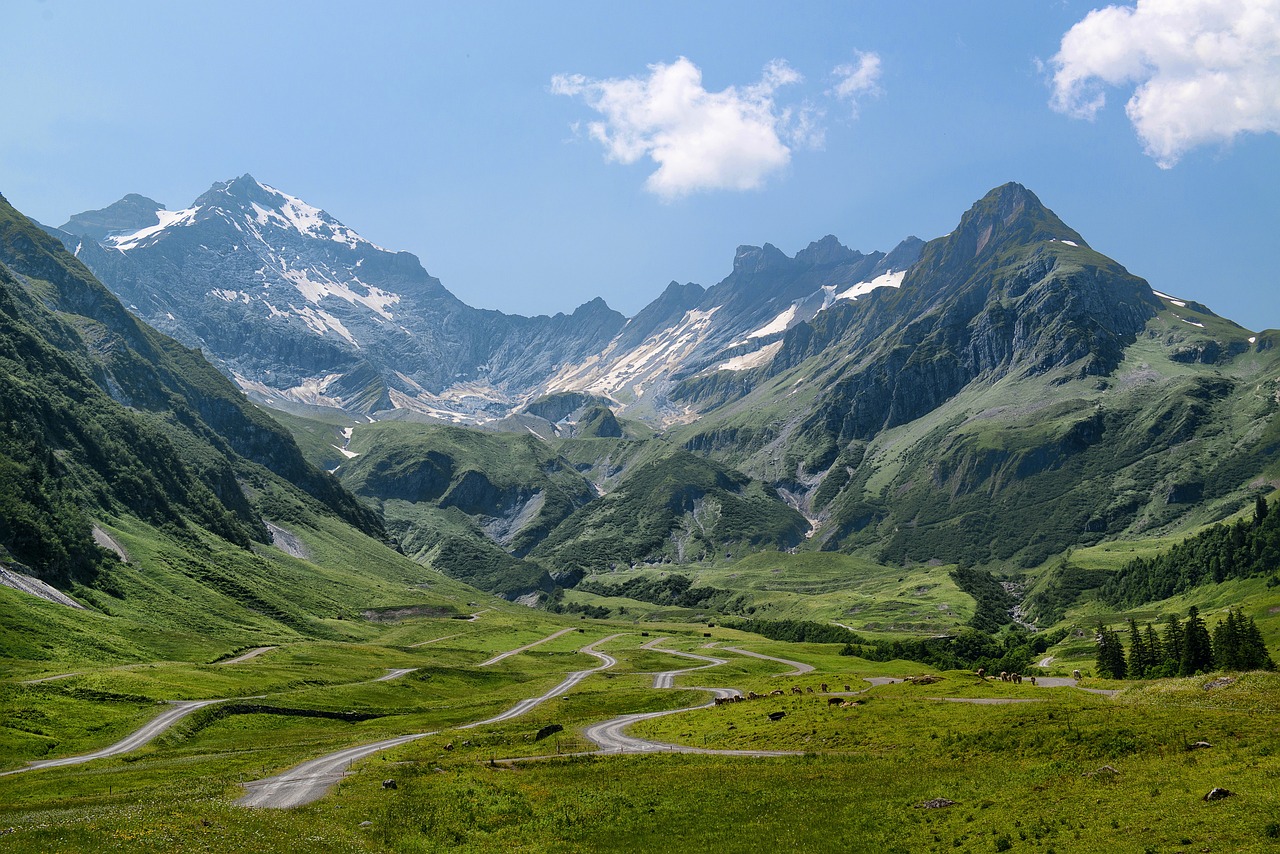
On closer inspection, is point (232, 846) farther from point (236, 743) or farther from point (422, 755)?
point (236, 743)

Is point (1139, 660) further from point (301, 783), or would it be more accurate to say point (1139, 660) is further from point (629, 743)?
point (301, 783)

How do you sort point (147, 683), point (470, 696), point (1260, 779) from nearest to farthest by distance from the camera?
1. point (1260, 779)
2. point (147, 683)
3. point (470, 696)

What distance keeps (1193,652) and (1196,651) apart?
18.6 inches

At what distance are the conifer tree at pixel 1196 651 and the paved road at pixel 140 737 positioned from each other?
131018 mm

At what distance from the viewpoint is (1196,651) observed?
115 m

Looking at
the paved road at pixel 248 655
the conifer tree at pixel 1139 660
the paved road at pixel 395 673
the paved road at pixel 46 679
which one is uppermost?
the paved road at pixel 46 679

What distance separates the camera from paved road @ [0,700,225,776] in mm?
81438

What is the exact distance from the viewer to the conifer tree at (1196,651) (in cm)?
11412

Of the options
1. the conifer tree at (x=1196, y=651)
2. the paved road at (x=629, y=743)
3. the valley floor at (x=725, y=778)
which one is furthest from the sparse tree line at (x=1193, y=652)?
the paved road at (x=629, y=743)

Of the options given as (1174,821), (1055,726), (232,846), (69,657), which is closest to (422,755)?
(232,846)

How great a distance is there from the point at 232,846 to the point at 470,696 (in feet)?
415

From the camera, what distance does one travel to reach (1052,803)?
42406mm

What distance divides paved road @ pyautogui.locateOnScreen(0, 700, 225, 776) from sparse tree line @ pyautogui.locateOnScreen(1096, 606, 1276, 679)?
415ft

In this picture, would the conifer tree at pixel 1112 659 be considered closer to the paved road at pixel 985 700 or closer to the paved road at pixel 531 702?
the paved road at pixel 985 700
